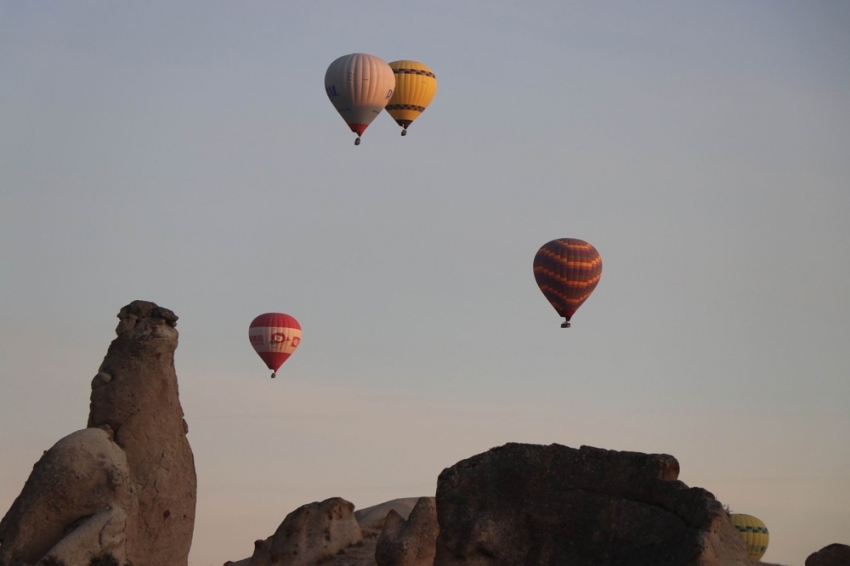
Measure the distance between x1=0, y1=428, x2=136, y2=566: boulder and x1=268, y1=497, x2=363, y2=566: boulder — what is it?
8.92 metres

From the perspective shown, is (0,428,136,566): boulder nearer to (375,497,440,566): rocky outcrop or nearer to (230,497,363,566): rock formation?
(375,497,440,566): rocky outcrop

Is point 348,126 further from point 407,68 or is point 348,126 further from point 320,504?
point 320,504

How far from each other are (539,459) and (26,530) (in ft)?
22.2

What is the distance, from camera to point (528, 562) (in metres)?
20.6

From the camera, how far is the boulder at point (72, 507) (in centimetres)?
2097

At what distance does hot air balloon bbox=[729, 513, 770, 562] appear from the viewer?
159 feet

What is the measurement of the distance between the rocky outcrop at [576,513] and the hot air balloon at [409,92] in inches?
1572

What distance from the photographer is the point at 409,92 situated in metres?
60.2

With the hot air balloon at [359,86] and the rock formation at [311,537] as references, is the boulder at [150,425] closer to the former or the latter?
the rock formation at [311,537]

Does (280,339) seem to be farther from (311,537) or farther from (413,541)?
(413,541)

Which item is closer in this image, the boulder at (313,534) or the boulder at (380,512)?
the boulder at (313,534)

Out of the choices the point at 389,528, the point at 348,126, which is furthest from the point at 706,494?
the point at 348,126

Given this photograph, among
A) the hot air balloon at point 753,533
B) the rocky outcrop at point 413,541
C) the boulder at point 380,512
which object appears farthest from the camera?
the hot air balloon at point 753,533

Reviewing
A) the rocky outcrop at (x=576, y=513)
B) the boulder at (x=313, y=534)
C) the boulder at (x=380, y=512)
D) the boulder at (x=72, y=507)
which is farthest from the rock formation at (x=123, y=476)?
the boulder at (x=380, y=512)
